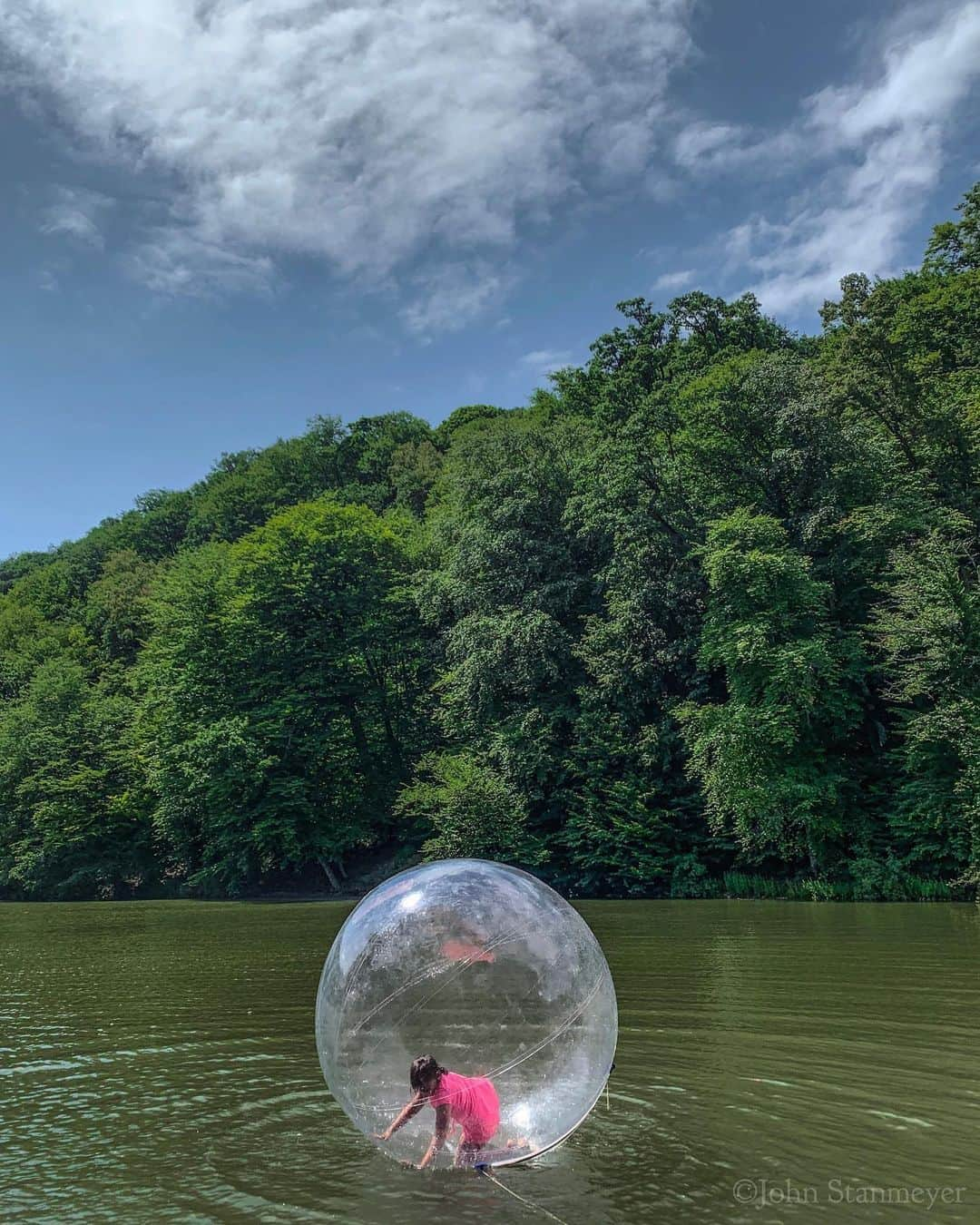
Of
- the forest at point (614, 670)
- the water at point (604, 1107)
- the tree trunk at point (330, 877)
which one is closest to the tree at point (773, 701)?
the forest at point (614, 670)

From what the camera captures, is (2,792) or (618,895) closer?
(618,895)

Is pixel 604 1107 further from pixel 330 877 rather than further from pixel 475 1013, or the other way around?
pixel 330 877

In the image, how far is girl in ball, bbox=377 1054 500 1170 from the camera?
17.9 ft

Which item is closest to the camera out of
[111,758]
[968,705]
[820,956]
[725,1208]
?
[725,1208]

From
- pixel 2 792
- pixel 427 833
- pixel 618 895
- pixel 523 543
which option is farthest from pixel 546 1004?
pixel 2 792

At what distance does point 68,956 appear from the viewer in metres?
18.7

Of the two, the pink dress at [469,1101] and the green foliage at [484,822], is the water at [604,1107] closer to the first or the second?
the pink dress at [469,1101]

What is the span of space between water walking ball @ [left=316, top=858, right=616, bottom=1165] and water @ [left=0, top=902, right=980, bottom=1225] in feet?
1.59

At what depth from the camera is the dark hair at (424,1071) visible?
548 cm

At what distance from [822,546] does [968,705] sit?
7891mm

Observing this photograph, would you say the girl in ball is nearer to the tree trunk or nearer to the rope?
the rope

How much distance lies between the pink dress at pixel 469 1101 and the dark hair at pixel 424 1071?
0.04m

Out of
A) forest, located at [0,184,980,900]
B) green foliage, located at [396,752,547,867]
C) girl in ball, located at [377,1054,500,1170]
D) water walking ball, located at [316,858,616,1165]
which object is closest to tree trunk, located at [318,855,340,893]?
forest, located at [0,184,980,900]

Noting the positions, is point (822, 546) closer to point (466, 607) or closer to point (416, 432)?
point (466, 607)
